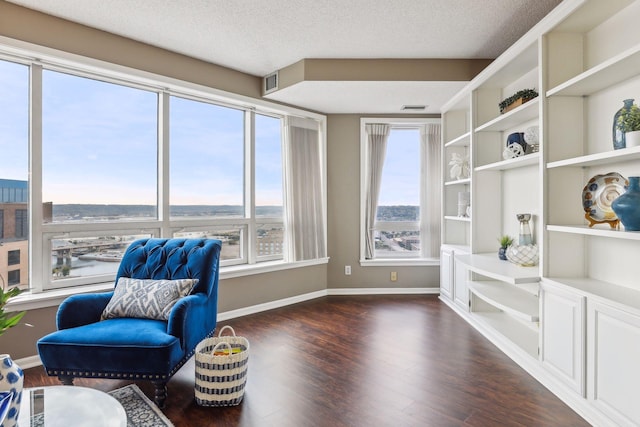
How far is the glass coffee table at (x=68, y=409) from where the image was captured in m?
1.33

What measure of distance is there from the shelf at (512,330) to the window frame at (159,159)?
7.41 ft

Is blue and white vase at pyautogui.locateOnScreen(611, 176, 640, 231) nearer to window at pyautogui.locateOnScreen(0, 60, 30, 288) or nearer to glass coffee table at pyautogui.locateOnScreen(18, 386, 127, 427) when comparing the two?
glass coffee table at pyautogui.locateOnScreen(18, 386, 127, 427)

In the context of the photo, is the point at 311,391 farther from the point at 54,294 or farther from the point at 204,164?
the point at 204,164

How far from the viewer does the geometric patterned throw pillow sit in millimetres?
2400

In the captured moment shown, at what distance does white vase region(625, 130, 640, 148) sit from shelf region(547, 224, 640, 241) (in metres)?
0.45

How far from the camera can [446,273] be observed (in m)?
4.32

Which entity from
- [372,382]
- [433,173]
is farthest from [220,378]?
[433,173]

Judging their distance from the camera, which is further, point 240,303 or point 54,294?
point 240,303

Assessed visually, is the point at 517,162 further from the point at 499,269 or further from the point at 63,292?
the point at 63,292

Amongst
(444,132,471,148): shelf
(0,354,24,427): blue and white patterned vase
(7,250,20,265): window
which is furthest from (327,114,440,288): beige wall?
(0,354,24,427): blue and white patterned vase

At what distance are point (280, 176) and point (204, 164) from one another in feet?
3.21

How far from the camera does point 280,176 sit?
14.8 ft

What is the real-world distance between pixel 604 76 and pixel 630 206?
0.80 m

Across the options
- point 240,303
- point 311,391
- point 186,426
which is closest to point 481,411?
point 311,391
